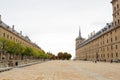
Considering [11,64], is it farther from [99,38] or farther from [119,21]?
[99,38]

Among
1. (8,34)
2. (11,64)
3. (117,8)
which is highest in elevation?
(117,8)

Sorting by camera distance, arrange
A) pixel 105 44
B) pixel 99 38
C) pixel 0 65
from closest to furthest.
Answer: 1. pixel 0 65
2. pixel 105 44
3. pixel 99 38

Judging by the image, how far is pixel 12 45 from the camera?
183 ft

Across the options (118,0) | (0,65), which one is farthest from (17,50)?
(118,0)

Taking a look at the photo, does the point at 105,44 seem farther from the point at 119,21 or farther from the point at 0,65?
the point at 0,65

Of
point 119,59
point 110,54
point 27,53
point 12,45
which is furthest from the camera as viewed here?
point 110,54

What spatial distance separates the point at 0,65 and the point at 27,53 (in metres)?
43.7

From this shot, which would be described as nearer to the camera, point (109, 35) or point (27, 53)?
point (27, 53)

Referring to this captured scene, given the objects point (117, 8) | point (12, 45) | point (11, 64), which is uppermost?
point (117, 8)

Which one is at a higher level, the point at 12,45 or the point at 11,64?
the point at 12,45

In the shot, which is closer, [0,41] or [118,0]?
[0,41]

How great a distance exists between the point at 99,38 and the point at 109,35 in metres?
18.0

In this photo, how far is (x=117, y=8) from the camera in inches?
2874

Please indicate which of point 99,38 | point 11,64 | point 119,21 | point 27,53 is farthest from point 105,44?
point 11,64
